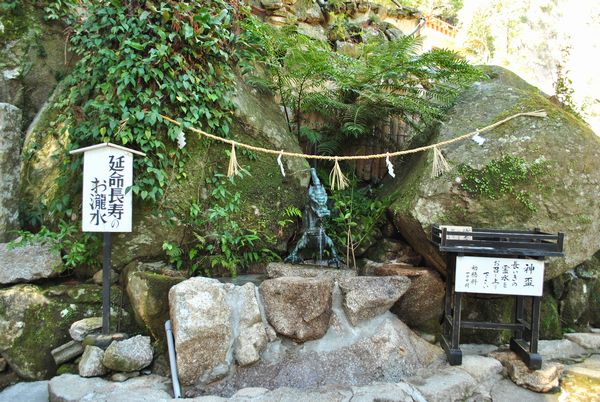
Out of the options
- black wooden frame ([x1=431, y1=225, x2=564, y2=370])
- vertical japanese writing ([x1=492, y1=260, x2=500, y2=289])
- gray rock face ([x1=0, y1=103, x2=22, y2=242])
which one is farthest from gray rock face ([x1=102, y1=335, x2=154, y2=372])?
vertical japanese writing ([x1=492, y1=260, x2=500, y2=289])

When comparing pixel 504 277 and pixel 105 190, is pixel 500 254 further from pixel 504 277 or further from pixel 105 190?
pixel 105 190

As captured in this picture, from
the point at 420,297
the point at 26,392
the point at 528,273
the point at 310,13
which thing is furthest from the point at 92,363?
the point at 310,13

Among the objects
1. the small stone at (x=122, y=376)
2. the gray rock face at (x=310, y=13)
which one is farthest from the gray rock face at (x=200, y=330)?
the gray rock face at (x=310, y=13)

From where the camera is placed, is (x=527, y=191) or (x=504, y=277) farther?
(x=527, y=191)

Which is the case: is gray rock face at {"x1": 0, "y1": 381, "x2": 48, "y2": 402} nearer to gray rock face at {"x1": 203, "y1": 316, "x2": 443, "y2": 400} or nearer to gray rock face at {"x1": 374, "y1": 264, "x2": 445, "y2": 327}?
gray rock face at {"x1": 203, "y1": 316, "x2": 443, "y2": 400}

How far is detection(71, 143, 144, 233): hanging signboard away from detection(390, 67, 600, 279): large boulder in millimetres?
2746

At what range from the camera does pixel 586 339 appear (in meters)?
4.29

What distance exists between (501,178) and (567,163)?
70 centimetres

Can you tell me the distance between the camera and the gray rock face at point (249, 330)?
320cm

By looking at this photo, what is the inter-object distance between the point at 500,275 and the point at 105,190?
3.59 metres

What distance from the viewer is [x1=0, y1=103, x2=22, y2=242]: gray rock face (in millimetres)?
4008

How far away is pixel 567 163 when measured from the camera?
3.91 metres

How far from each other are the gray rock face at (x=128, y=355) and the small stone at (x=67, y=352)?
0.38m

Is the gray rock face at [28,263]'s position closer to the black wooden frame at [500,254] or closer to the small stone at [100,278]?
the small stone at [100,278]
